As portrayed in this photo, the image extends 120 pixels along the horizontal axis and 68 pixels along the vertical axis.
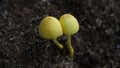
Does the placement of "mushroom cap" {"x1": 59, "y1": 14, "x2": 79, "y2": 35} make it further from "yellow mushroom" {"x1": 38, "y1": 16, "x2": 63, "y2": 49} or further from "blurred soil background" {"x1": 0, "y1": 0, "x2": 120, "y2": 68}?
"blurred soil background" {"x1": 0, "y1": 0, "x2": 120, "y2": 68}

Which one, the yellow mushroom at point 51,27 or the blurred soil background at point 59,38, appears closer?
the yellow mushroom at point 51,27

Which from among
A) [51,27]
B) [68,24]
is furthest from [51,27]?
[68,24]

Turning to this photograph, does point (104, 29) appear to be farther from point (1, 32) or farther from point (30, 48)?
point (1, 32)

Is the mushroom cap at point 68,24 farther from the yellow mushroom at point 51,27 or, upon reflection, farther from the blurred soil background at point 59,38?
the blurred soil background at point 59,38

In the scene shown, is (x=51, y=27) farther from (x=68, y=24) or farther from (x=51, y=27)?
(x=68, y=24)

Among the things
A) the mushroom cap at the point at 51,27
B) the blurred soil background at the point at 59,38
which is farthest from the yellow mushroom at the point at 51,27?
the blurred soil background at the point at 59,38

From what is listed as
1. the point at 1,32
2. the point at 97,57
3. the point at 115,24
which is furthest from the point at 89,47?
the point at 1,32

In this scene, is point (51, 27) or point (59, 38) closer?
point (51, 27)

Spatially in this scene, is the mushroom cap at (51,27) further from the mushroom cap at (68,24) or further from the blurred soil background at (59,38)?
the blurred soil background at (59,38)
